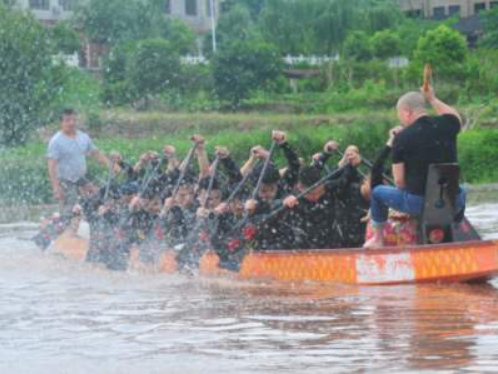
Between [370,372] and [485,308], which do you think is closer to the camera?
[370,372]

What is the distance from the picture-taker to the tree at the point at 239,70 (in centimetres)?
4841

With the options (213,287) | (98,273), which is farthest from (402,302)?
Answer: (98,273)

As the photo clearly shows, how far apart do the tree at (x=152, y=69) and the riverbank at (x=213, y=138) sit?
219cm

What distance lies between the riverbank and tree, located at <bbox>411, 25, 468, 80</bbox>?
5.41 m

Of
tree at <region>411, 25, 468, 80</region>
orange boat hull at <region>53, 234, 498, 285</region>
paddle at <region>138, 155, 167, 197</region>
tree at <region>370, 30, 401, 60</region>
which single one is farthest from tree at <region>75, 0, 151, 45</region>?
orange boat hull at <region>53, 234, 498, 285</region>

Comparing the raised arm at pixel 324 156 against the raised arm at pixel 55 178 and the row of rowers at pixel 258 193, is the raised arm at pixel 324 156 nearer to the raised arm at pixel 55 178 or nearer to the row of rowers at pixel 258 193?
the row of rowers at pixel 258 193

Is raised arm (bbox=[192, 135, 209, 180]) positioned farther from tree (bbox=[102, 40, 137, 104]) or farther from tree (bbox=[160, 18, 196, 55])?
tree (bbox=[160, 18, 196, 55])

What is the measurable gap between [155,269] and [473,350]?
621 cm

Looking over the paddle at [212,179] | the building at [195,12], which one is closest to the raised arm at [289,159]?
the paddle at [212,179]

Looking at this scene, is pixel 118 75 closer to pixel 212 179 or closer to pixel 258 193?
pixel 212 179

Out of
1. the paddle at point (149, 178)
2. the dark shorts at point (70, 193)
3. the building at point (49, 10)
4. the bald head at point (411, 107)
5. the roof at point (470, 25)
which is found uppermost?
the building at point (49, 10)

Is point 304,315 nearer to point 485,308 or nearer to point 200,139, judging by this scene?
point 485,308

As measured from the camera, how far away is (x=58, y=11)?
70.4m

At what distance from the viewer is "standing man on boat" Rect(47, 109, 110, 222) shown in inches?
643
